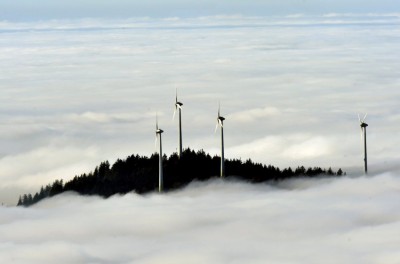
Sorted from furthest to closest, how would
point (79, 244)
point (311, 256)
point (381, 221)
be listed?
point (381, 221), point (79, 244), point (311, 256)

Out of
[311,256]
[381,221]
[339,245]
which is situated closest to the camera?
[311,256]

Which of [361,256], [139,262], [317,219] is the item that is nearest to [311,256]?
[361,256]

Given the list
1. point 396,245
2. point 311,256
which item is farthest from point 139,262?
point 396,245

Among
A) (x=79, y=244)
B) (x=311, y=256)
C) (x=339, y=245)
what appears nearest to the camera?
(x=311, y=256)

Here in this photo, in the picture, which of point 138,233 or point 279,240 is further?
point 138,233

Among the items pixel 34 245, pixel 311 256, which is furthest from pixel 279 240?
pixel 34 245

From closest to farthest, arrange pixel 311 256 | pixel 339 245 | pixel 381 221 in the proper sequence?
pixel 311 256 → pixel 339 245 → pixel 381 221

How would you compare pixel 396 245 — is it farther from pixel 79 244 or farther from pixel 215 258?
pixel 79 244

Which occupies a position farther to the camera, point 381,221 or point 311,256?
point 381,221

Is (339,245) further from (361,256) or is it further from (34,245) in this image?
(34,245)
